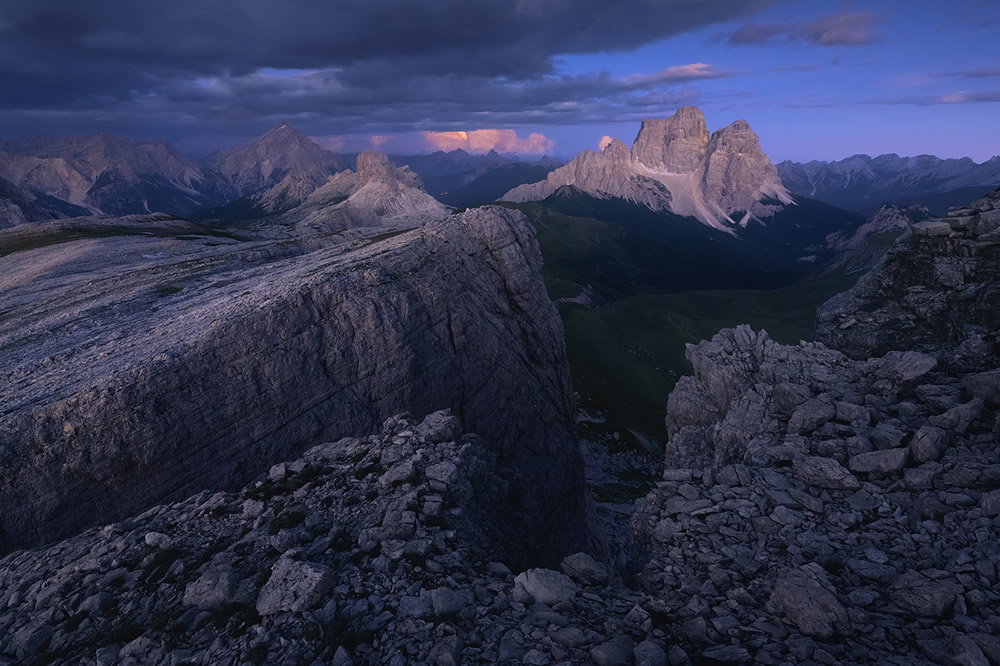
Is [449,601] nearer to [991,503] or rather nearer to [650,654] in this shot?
[650,654]

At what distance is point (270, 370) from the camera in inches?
1371

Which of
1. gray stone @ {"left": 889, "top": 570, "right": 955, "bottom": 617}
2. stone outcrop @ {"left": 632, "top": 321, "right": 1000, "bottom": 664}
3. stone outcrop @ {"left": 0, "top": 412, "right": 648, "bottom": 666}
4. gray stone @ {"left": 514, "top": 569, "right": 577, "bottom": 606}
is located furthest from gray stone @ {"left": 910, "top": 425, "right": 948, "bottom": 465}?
gray stone @ {"left": 514, "top": 569, "right": 577, "bottom": 606}

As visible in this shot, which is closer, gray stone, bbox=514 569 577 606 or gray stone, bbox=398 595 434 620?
gray stone, bbox=398 595 434 620

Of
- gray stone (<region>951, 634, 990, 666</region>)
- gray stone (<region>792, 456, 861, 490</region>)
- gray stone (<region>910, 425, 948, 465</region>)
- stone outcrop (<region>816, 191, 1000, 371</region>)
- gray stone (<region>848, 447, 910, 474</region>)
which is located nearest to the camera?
gray stone (<region>951, 634, 990, 666</region>)

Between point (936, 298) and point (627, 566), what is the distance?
1810cm

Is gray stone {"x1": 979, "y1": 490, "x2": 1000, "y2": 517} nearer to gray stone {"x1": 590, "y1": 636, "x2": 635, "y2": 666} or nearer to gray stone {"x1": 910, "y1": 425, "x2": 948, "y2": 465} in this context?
gray stone {"x1": 910, "y1": 425, "x2": 948, "y2": 465}

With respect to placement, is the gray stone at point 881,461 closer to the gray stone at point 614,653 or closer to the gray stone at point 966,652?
the gray stone at point 966,652

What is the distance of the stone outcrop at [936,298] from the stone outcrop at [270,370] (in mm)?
18745

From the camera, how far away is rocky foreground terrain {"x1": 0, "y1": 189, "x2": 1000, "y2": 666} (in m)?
11.6

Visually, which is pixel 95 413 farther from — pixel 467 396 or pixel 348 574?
pixel 467 396

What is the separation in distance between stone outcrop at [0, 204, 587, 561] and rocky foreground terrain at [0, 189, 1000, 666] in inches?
278

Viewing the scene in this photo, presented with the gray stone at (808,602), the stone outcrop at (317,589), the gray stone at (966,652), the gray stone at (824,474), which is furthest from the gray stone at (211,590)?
the gray stone at (824,474)

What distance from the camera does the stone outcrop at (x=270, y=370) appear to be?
2755cm

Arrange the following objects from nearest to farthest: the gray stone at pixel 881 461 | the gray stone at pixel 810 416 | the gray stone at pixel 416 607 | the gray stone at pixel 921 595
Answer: the gray stone at pixel 921 595 → the gray stone at pixel 416 607 → the gray stone at pixel 881 461 → the gray stone at pixel 810 416
